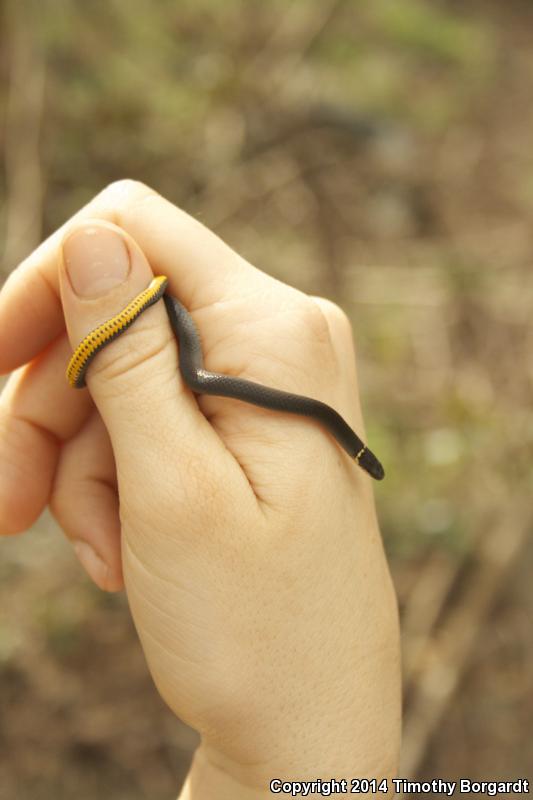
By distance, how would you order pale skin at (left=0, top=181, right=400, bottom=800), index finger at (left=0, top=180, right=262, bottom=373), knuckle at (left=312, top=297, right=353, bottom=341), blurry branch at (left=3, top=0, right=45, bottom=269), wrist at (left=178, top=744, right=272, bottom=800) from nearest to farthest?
pale skin at (left=0, top=181, right=400, bottom=800)
wrist at (left=178, top=744, right=272, bottom=800)
index finger at (left=0, top=180, right=262, bottom=373)
knuckle at (left=312, top=297, right=353, bottom=341)
blurry branch at (left=3, top=0, right=45, bottom=269)

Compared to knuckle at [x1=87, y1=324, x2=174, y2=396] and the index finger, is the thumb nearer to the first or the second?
knuckle at [x1=87, y1=324, x2=174, y2=396]

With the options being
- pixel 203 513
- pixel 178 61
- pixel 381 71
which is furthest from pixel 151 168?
pixel 203 513

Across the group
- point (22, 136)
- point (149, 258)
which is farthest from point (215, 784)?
point (22, 136)

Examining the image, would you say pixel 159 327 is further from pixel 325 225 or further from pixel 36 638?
pixel 325 225

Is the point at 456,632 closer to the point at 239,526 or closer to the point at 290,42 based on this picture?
the point at 239,526

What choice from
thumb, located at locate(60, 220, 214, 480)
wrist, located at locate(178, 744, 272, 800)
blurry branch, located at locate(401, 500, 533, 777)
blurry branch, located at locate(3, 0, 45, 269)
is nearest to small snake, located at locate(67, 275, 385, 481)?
thumb, located at locate(60, 220, 214, 480)

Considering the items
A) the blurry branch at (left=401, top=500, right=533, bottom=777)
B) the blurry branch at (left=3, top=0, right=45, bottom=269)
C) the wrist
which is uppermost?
the blurry branch at (left=3, top=0, right=45, bottom=269)

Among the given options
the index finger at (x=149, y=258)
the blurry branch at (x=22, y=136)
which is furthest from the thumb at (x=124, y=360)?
the blurry branch at (x=22, y=136)
